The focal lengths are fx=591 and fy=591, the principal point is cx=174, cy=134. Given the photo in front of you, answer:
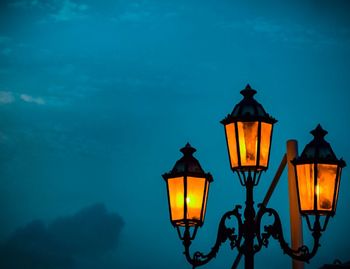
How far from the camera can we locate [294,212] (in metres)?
8.46

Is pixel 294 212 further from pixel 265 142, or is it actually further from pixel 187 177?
pixel 187 177

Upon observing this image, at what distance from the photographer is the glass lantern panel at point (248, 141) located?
6.85 m

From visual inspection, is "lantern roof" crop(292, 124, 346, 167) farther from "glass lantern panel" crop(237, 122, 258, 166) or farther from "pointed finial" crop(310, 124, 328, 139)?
"glass lantern panel" crop(237, 122, 258, 166)

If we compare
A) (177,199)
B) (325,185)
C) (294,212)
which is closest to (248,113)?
(325,185)

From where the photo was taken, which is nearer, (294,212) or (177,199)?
(177,199)

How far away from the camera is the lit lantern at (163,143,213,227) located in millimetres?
7020

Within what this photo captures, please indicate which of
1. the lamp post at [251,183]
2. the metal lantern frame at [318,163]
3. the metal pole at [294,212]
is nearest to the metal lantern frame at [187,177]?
the lamp post at [251,183]

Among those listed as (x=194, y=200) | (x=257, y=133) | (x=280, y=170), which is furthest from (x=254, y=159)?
(x=280, y=170)

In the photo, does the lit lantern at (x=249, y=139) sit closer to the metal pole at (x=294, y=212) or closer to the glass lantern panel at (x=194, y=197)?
the glass lantern panel at (x=194, y=197)

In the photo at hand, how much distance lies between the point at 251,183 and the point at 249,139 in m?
0.55

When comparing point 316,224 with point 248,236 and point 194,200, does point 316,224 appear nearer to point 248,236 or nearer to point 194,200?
point 248,236

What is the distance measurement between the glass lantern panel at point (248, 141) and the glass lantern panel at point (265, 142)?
0.25ft

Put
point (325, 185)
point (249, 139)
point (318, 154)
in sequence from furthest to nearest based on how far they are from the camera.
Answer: point (249, 139) < point (318, 154) < point (325, 185)

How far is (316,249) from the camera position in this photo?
661 cm
